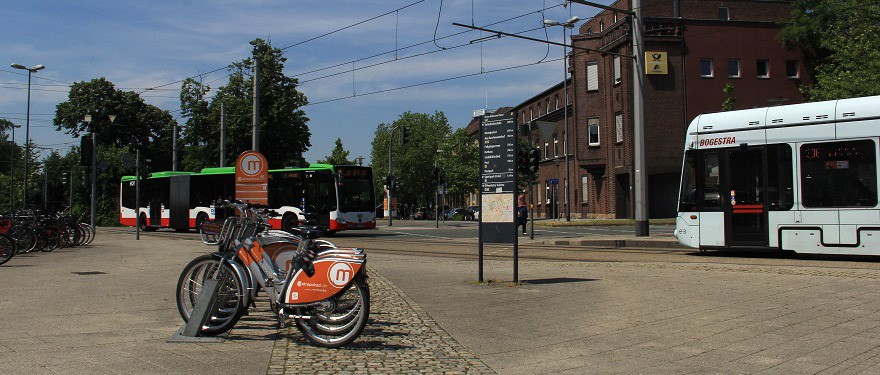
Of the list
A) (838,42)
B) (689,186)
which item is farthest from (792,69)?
(689,186)

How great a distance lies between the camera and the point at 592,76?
50.5m

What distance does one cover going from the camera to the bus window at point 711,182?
621 inches

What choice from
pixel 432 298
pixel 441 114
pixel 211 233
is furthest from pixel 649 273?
pixel 441 114

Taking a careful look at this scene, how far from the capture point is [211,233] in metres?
7.20

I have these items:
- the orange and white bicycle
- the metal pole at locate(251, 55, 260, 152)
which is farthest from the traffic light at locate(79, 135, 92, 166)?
the orange and white bicycle

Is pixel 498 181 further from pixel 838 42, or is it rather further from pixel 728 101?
pixel 838 42

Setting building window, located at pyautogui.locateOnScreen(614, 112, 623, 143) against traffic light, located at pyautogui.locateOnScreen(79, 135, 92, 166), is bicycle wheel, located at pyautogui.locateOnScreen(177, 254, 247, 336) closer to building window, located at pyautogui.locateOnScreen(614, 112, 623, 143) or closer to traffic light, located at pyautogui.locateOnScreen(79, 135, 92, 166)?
traffic light, located at pyautogui.locateOnScreen(79, 135, 92, 166)

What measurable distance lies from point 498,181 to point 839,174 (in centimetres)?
790

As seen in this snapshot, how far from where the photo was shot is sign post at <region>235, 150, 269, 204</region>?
1391 centimetres

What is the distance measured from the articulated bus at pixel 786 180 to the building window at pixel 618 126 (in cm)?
3126

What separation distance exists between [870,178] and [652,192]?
3288cm

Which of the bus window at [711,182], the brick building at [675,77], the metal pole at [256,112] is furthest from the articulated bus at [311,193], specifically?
the brick building at [675,77]

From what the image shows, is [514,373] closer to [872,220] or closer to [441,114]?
[872,220]

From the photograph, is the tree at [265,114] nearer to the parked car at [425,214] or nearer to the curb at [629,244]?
the curb at [629,244]
